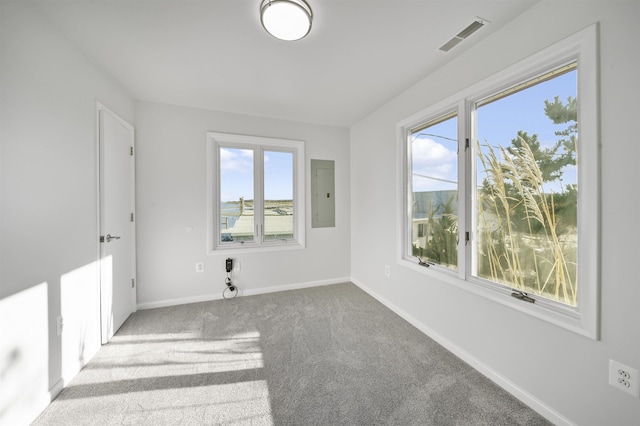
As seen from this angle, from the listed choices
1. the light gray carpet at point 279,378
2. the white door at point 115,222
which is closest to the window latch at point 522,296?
the light gray carpet at point 279,378

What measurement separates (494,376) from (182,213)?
142 inches

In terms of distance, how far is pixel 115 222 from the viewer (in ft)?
8.24

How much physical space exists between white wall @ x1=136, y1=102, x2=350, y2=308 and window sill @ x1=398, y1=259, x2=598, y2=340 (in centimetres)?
235

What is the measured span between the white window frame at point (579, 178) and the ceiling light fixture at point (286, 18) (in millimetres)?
1410

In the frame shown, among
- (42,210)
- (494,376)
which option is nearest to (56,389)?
(42,210)

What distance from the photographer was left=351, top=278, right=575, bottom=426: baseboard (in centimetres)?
150

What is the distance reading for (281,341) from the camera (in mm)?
2357

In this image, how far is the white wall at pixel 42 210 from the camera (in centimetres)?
139

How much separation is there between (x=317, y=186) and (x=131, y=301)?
2838 mm

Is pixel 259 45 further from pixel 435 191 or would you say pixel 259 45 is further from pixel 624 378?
pixel 624 378

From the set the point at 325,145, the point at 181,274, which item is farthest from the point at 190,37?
the point at 181,274

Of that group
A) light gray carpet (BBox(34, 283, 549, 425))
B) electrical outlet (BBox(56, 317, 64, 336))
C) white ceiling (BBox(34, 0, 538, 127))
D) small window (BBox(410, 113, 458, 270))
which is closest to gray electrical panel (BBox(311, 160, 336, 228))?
white ceiling (BBox(34, 0, 538, 127))

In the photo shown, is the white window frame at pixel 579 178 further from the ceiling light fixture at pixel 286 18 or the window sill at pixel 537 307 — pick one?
the ceiling light fixture at pixel 286 18

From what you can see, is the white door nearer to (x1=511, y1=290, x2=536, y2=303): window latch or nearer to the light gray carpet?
the light gray carpet
